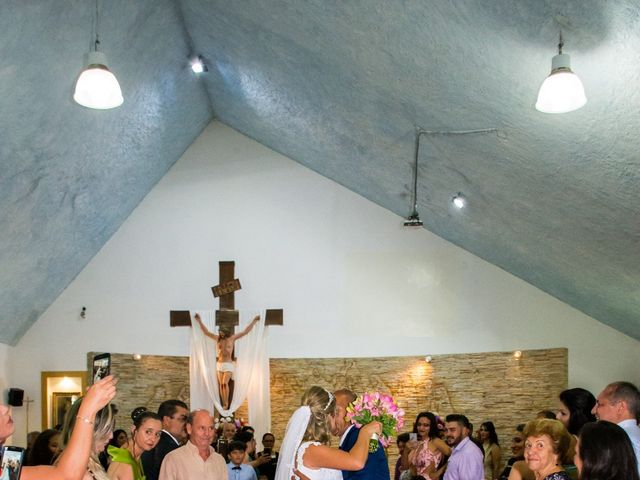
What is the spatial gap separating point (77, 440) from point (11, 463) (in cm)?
33

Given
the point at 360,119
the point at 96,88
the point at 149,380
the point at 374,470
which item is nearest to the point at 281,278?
the point at 149,380

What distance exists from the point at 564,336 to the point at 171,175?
6.03 m

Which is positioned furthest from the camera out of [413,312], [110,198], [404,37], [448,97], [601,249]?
[413,312]

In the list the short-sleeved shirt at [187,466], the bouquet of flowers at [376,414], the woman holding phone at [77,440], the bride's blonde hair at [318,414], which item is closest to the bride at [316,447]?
the bride's blonde hair at [318,414]

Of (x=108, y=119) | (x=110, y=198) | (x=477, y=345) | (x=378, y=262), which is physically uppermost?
(x=108, y=119)

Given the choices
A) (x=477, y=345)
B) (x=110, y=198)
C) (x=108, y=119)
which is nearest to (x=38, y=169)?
(x=108, y=119)

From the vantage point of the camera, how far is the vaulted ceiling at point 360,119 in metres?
5.24

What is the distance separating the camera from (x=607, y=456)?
8.68 ft

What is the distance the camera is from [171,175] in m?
11.5

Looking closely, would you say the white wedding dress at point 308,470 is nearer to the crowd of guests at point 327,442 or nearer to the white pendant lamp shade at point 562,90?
the crowd of guests at point 327,442

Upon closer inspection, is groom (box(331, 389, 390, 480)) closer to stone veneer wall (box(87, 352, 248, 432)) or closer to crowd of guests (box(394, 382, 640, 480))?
crowd of guests (box(394, 382, 640, 480))

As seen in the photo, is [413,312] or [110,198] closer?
[110,198]

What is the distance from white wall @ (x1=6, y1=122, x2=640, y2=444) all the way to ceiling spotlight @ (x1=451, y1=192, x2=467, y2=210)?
203 centimetres

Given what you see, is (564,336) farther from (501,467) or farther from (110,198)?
(110,198)
